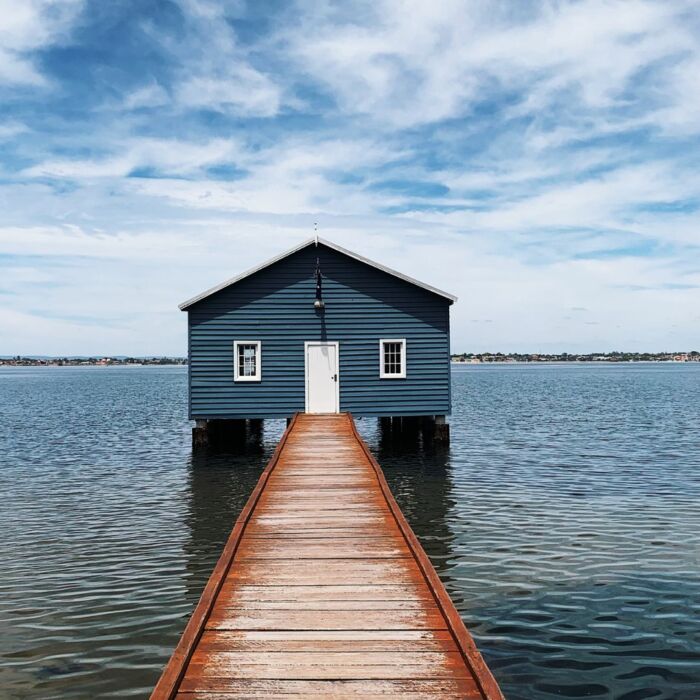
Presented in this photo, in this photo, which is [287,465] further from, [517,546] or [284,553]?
[284,553]

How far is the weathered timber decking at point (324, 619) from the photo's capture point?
5.26 metres

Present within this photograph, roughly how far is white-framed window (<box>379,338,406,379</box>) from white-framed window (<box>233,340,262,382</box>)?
3946mm

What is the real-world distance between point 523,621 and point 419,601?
3.10 m

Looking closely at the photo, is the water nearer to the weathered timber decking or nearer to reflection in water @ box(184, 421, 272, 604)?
reflection in water @ box(184, 421, 272, 604)

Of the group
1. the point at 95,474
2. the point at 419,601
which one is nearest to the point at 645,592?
the point at 419,601

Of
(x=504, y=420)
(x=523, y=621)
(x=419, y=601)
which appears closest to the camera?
(x=419, y=601)

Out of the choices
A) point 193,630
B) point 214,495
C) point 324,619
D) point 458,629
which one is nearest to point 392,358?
point 214,495

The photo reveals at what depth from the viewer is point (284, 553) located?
27.7 feet

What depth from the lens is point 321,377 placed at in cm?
2292

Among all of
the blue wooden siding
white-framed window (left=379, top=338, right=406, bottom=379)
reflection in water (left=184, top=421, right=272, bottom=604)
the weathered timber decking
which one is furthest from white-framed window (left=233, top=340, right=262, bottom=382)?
the weathered timber decking

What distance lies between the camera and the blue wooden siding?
2272 centimetres

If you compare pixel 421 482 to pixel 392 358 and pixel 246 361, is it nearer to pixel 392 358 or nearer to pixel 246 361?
pixel 392 358

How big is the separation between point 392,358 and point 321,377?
2.41 m

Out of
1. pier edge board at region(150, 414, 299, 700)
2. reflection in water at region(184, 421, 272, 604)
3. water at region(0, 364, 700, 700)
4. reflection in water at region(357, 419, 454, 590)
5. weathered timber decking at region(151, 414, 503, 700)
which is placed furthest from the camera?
reflection in water at region(357, 419, 454, 590)
